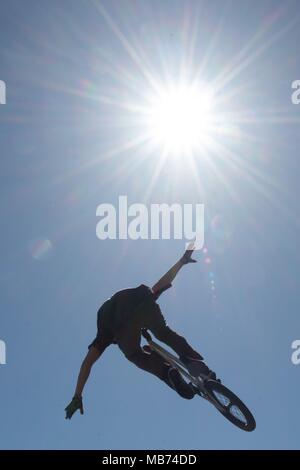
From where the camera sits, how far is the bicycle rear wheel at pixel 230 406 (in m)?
9.28

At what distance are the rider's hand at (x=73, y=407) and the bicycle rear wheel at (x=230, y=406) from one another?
213cm

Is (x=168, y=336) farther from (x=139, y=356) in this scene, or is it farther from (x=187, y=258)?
(x=187, y=258)

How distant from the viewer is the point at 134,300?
9.81m

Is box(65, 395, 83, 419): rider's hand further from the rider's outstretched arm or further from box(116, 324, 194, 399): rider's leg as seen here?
the rider's outstretched arm

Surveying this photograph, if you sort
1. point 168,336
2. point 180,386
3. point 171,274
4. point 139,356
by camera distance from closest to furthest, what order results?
point 180,386, point 139,356, point 168,336, point 171,274

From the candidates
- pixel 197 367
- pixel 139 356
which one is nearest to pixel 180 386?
pixel 197 367

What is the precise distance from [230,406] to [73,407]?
2598 mm

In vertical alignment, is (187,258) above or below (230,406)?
above

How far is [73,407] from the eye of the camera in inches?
377

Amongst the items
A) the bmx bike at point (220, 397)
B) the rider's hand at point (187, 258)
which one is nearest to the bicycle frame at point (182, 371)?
the bmx bike at point (220, 397)

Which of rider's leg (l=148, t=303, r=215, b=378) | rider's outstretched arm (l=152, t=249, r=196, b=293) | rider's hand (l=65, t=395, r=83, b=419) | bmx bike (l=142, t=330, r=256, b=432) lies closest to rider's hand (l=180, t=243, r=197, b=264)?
rider's outstretched arm (l=152, t=249, r=196, b=293)

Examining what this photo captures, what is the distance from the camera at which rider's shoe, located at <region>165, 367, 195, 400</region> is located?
9.32m
